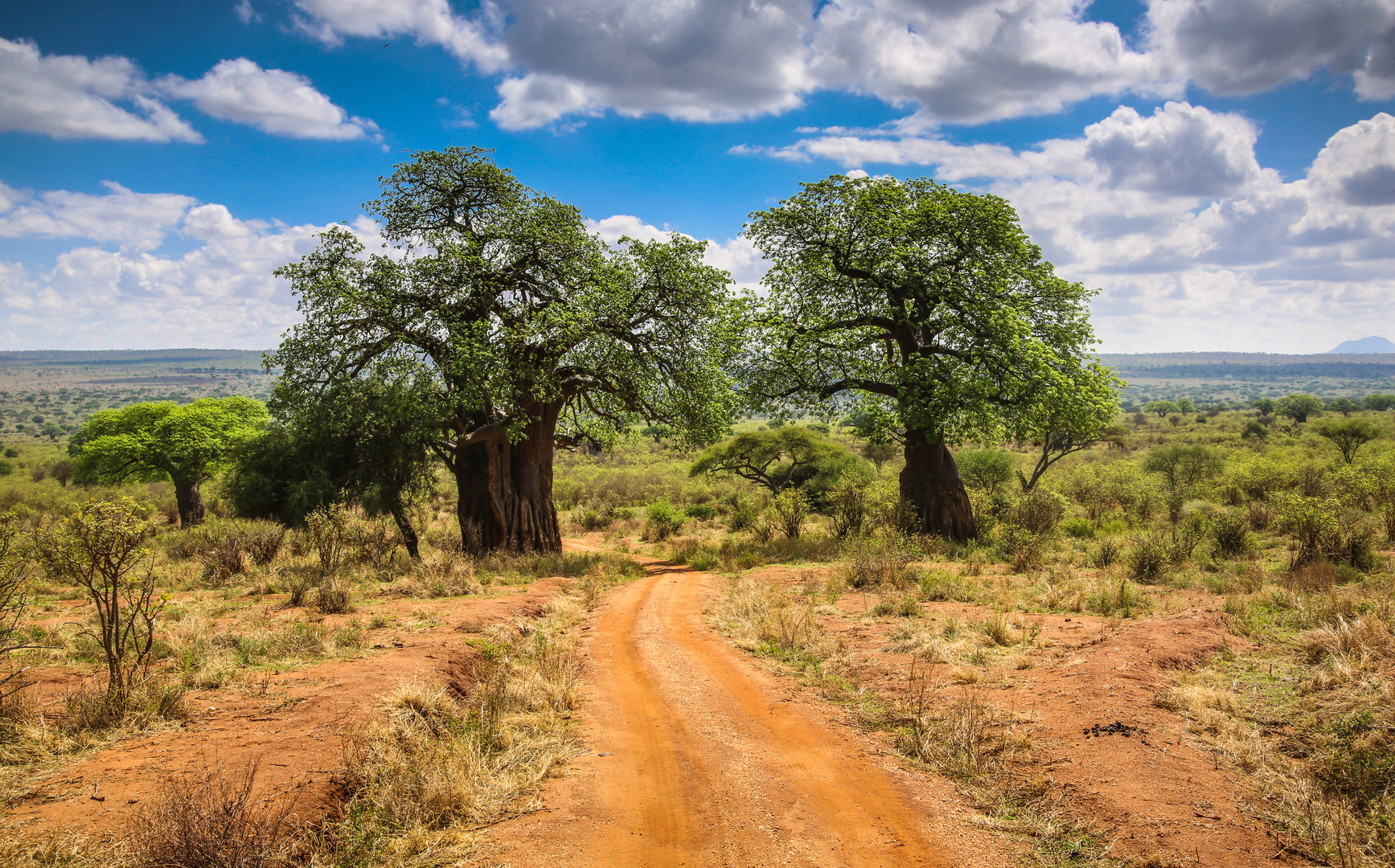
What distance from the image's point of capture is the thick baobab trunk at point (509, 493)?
17109 millimetres

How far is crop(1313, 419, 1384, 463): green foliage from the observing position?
32281 millimetres

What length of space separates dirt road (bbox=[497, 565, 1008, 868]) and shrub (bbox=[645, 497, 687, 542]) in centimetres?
1746

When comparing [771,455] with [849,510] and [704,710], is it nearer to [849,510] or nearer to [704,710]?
[849,510]

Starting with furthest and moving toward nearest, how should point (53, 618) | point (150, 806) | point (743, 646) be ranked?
point (53, 618)
point (743, 646)
point (150, 806)

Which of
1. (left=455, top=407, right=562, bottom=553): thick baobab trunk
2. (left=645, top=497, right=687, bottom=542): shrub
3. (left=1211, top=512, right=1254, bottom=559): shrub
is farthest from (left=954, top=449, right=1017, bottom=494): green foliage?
(left=455, top=407, right=562, bottom=553): thick baobab trunk

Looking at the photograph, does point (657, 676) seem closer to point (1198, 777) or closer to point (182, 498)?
point (1198, 777)

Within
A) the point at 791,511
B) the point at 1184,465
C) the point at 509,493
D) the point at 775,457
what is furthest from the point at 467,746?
the point at 1184,465

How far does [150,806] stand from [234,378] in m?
231

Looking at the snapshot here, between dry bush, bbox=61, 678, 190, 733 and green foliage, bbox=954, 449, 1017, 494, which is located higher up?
dry bush, bbox=61, 678, 190, 733

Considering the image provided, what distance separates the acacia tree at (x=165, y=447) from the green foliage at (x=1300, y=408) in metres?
77.3

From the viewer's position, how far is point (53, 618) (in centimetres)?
1005

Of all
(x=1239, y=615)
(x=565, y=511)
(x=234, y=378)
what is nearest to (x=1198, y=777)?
(x=1239, y=615)

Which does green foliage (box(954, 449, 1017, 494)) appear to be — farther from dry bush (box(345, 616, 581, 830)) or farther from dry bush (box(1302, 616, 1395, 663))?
dry bush (box(345, 616, 581, 830))

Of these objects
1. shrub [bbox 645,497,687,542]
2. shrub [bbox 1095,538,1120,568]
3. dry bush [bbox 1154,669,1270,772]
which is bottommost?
shrub [bbox 645,497,687,542]
